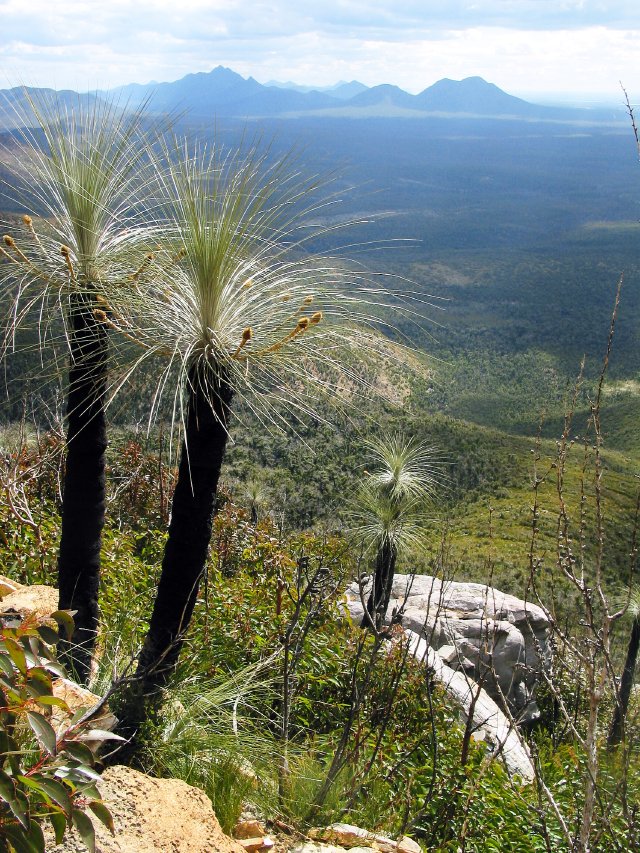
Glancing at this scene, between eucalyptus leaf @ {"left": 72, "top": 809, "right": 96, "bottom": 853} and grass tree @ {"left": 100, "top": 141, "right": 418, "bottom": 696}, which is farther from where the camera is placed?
grass tree @ {"left": 100, "top": 141, "right": 418, "bottom": 696}

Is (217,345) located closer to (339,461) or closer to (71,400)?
(71,400)

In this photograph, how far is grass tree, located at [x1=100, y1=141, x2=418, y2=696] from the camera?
9.57ft

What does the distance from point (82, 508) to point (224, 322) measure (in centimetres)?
137

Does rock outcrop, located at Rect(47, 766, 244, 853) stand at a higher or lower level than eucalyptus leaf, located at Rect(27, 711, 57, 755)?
lower

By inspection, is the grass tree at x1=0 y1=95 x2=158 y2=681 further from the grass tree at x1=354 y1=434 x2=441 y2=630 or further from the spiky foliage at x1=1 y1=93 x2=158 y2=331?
the grass tree at x1=354 y1=434 x2=441 y2=630

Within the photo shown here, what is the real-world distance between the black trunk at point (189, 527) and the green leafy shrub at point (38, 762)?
131 centimetres

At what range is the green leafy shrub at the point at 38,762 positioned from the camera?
1.50 m

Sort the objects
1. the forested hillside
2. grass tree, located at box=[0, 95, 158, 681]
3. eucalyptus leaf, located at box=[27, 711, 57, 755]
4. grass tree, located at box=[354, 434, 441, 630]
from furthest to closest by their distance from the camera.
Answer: grass tree, located at box=[354, 434, 441, 630] → grass tree, located at box=[0, 95, 158, 681] → the forested hillside → eucalyptus leaf, located at box=[27, 711, 57, 755]

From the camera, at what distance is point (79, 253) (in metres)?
3.37

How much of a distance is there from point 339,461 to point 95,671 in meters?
26.8

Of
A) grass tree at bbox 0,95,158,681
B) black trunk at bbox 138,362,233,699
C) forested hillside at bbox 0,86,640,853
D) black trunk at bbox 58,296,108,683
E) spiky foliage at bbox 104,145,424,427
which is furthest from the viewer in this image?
black trunk at bbox 58,296,108,683

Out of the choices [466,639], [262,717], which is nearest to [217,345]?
[262,717]

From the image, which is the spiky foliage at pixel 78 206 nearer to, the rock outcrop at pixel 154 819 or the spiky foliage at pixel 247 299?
the spiky foliage at pixel 247 299

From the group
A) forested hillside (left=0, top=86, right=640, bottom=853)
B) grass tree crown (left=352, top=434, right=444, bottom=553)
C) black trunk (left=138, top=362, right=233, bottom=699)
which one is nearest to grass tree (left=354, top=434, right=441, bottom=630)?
grass tree crown (left=352, top=434, right=444, bottom=553)
